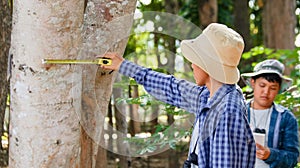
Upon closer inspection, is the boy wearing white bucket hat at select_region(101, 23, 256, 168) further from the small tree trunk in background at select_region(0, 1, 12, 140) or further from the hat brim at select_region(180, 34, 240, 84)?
the small tree trunk in background at select_region(0, 1, 12, 140)

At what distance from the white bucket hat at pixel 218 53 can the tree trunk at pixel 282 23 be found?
5.38m

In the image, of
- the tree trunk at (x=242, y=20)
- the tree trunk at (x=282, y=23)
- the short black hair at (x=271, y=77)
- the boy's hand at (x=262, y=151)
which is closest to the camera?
the boy's hand at (x=262, y=151)

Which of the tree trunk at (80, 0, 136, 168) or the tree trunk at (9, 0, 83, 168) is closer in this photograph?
the tree trunk at (9, 0, 83, 168)

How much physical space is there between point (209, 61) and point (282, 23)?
5503 millimetres

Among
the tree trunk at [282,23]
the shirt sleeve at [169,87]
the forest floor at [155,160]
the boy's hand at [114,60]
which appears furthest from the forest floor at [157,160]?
the boy's hand at [114,60]

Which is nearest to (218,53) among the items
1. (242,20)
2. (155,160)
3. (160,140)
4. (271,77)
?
(271,77)

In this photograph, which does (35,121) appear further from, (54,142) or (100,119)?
(100,119)

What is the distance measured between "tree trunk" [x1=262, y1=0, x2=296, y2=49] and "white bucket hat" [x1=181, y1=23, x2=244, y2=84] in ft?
17.6

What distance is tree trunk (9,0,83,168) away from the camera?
1866 millimetres

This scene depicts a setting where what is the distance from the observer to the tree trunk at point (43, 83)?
1.87m

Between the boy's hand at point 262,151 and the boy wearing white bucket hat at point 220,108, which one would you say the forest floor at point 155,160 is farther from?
the boy wearing white bucket hat at point 220,108

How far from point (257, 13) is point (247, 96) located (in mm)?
7417

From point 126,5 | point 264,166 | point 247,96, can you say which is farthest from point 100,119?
point 247,96

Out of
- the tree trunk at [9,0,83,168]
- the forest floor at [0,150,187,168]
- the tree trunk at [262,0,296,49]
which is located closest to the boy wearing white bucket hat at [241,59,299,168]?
the tree trunk at [9,0,83,168]
